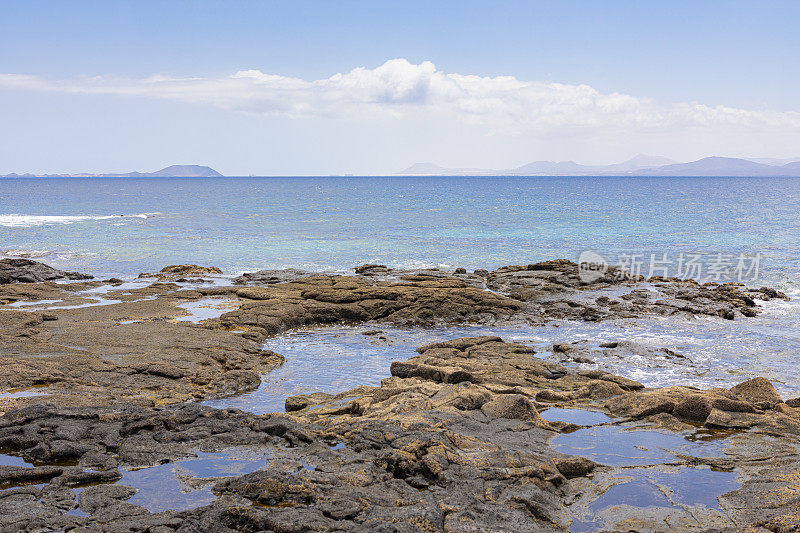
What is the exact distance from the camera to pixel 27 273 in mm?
28531

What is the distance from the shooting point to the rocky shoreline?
7824mm

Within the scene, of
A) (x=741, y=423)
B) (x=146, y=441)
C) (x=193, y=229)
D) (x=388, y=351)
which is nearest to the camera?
(x=146, y=441)

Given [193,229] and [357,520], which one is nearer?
[357,520]

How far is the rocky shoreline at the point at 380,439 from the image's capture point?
7.82 metres

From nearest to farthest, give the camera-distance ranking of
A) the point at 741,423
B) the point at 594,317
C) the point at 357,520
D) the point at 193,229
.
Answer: the point at 357,520 → the point at 741,423 → the point at 594,317 → the point at 193,229

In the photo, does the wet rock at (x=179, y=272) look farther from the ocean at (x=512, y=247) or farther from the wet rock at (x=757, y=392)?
the wet rock at (x=757, y=392)

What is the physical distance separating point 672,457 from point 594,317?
1322 cm

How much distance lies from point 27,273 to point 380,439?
2524 cm

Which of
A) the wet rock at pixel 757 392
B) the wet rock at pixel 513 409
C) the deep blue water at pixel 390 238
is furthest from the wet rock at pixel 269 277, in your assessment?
the wet rock at pixel 757 392

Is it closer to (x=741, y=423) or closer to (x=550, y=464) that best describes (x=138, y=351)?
(x=550, y=464)

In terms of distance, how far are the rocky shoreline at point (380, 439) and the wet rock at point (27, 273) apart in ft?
31.0

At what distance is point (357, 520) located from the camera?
7473mm

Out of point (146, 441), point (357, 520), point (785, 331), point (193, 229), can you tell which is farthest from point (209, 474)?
point (193, 229)

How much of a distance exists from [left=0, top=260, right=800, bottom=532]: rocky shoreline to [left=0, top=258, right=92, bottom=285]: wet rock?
9443 mm
